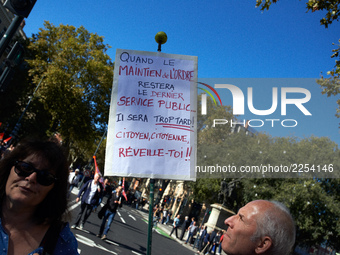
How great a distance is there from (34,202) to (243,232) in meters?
1.28

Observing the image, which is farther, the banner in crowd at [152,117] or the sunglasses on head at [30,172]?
the banner in crowd at [152,117]

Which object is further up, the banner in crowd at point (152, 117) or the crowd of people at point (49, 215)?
the banner in crowd at point (152, 117)

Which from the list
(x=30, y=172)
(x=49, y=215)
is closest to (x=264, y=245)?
(x=49, y=215)

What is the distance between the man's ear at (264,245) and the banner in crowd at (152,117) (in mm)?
1851

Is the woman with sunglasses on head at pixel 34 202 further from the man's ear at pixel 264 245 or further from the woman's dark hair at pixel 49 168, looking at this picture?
the man's ear at pixel 264 245

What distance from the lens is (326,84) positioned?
8.36 m

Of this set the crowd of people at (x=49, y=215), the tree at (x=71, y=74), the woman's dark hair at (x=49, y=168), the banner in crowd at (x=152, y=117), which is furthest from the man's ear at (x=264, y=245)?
the tree at (x=71, y=74)

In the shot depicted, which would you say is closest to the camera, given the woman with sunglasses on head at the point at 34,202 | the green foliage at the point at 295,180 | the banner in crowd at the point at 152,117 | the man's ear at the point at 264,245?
the man's ear at the point at 264,245

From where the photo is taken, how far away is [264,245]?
156cm

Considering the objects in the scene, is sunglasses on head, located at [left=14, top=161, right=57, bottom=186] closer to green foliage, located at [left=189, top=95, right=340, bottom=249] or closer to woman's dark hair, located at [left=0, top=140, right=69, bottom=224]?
woman's dark hair, located at [left=0, top=140, right=69, bottom=224]

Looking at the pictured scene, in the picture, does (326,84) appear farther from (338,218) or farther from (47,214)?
(338,218)

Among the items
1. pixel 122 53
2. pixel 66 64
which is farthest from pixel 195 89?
pixel 66 64

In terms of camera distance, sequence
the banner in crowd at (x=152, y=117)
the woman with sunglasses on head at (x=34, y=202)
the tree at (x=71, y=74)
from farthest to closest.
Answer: the tree at (x=71, y=74) → the banner in crowd at (x=152, y=117) → the woman with sunglasses on head at (x=34, y=202)

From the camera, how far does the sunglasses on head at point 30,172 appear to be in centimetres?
205
